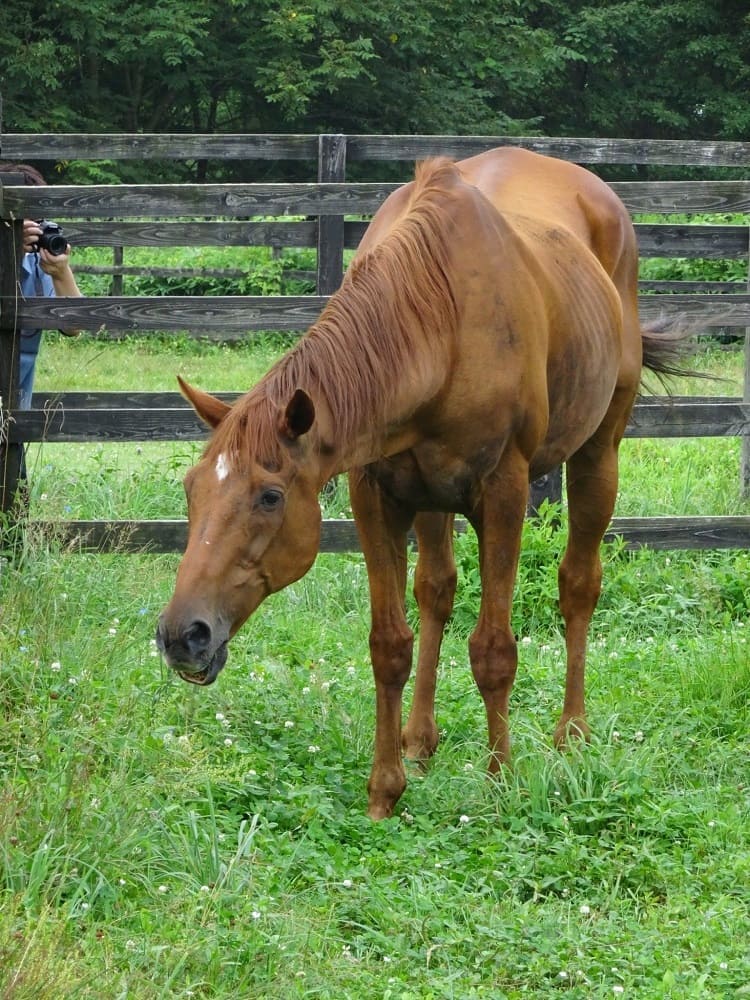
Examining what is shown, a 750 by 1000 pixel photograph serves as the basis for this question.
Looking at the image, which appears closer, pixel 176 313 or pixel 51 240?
pixel 51 240

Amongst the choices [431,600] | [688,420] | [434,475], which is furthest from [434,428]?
[688,420]

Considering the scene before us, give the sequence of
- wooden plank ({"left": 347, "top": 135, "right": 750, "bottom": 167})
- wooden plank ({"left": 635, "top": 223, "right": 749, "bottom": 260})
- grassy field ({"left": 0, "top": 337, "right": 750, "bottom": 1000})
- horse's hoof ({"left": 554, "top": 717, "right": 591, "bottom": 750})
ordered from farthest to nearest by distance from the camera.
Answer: wooden plank ({"left": 635, "top": 223, "right": 749, "bottom": 260}), wooden plank ({"left": 347, "top": 135, "right": 750, "bottom": 167}), horse's hoof ({"left": 554, "top": 717, "right": 591, "bottom": 750}), grassy field ({"left": 0, "top": 337, "right": 750, "bottom": 1000})

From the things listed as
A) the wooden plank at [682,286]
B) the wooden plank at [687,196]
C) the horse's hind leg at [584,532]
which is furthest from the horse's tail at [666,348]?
the wooden plank at [682,286]

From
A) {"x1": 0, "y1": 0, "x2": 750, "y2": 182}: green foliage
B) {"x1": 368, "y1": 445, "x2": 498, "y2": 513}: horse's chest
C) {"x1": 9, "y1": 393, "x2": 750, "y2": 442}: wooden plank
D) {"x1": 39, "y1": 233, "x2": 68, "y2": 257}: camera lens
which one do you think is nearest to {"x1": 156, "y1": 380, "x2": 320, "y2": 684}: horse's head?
{"x1": 368, "y1": 445, "x2": 498, "y2": 513}: horse's chest

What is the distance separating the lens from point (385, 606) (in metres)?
4.15

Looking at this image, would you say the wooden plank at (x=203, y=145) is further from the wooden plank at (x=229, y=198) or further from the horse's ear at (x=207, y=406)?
the horse's ear at (x=207, y=406)

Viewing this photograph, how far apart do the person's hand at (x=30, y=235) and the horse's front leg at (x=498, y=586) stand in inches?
116

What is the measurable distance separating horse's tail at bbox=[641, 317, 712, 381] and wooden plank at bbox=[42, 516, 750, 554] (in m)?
0.93

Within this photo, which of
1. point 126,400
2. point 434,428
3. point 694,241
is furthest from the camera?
point 694,241

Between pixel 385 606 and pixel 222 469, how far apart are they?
41.4 inches

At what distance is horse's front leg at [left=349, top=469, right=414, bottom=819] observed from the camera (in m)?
4.11

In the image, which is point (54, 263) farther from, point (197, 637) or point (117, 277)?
point (117, 277)

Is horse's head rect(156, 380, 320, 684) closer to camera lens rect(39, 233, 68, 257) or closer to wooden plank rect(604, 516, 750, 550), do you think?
camera lens rect(39, 233, 68, 257)

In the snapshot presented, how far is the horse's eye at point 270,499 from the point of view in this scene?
3.31 meters
